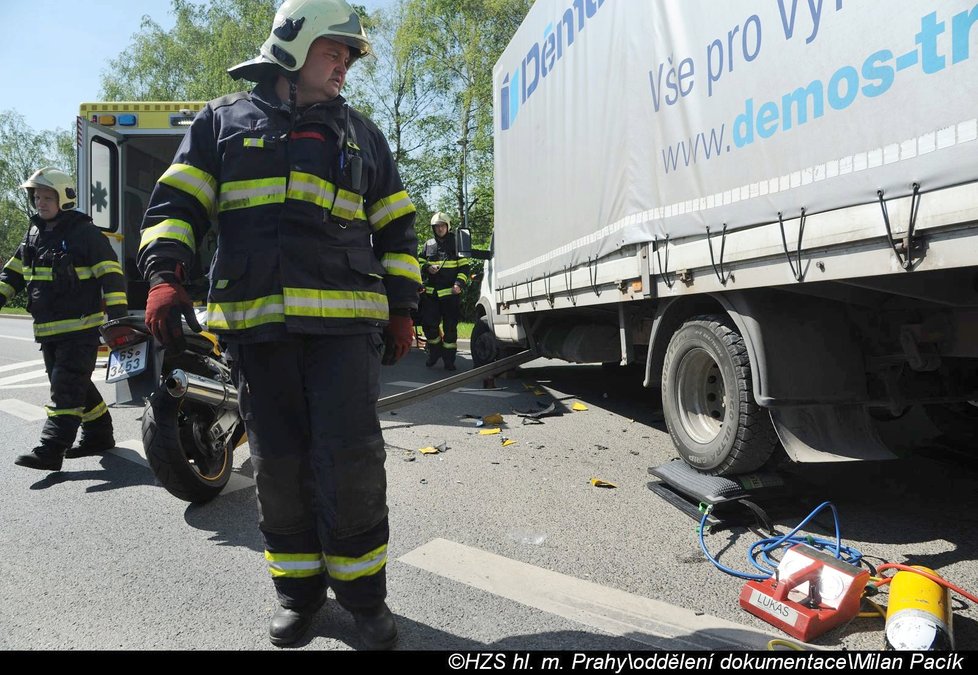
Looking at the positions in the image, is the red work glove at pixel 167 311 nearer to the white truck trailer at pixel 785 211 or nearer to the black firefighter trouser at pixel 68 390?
the white truck trailer at pixel 785 211

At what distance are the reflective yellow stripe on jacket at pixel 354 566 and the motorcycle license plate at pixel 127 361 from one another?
79.4 inches

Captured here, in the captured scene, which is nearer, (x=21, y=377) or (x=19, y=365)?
(x=21, y=377)

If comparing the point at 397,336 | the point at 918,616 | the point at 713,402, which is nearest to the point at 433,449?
the point at 713,402

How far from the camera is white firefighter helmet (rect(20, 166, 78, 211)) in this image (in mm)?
4262

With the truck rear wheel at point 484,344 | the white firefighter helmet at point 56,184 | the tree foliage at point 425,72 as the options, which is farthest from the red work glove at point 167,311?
the tree foliage at point 425,72

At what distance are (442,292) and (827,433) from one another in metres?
6.57

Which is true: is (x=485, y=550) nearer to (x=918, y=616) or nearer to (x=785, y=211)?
(x=918, y=616)

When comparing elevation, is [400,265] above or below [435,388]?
above

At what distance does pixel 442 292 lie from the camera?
9078 mm

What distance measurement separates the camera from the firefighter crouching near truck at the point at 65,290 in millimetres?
4273

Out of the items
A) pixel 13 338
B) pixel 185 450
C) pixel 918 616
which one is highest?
pixel 13 338

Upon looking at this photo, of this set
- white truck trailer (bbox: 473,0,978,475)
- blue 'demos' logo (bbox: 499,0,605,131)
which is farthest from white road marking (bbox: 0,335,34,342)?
white truck trailer (bbox: 473,0,978,475)

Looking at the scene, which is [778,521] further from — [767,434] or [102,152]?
[102,152]

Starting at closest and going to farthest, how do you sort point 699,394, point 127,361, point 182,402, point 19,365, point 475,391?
point 182,402, point 127,361, point 699,394, point 475,391, point 19,365
